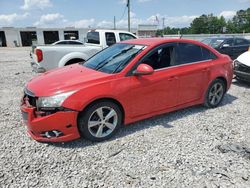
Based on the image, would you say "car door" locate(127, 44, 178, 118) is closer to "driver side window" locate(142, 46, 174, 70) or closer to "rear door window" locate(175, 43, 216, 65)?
"driver side window" locate(142, 46, 174, 70)

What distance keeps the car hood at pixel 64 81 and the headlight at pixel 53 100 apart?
0.07 meters

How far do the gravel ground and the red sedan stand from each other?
253mm

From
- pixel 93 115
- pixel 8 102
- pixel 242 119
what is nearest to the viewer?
pixel 93 115

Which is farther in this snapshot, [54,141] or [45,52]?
[45,52]

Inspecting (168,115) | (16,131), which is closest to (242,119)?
(168,115)

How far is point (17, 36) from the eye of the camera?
44844 millimetres

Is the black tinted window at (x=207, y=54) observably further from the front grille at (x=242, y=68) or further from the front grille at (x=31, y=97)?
the front grille at (x=31, y=97)

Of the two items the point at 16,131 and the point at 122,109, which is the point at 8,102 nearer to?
the point at 16,131

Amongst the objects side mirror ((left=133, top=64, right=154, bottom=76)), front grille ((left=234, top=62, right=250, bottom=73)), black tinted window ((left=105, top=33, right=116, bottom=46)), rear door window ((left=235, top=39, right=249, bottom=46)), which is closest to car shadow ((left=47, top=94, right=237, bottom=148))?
side mirror ((left=133, top=64, right=154, bottom=76))

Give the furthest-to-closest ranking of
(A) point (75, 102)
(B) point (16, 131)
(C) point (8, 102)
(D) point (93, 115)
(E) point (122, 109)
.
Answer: (C) point (8, 102)
(B) point (16, 131)
(E) point (122, 109)
(D) point (93, 115)
(A) point (75, 102)

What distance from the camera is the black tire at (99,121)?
319 centimetres

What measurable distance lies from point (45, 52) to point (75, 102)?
393cm

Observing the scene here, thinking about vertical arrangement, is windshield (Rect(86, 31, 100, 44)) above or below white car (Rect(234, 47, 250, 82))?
above

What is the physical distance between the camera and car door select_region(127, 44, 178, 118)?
3.56 m
